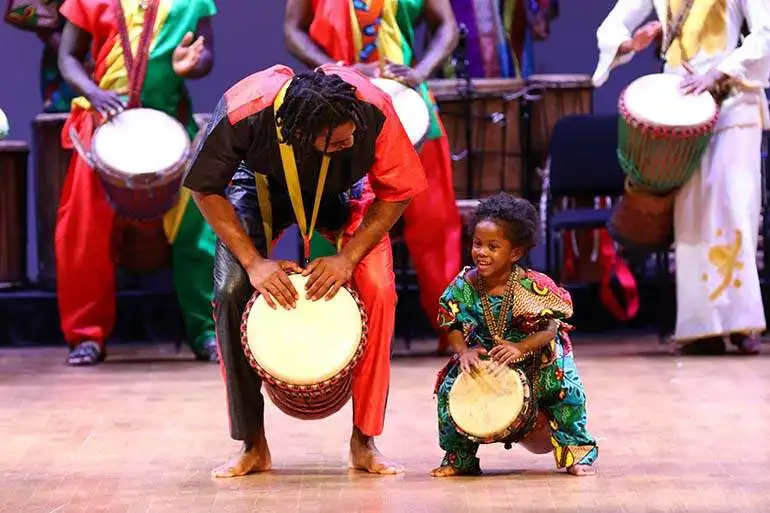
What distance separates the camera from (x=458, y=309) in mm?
4441

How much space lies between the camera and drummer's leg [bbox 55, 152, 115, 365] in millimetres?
7074

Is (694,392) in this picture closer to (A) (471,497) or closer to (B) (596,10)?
(A) (471,497)

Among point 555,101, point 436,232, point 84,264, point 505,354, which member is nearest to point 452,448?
point 505,354

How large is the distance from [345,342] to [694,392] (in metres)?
2.08

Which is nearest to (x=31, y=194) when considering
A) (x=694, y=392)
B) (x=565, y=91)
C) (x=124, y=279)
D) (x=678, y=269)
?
(x=124, y=279)

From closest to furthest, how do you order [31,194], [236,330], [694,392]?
[236,330] < [694,392] < [31,194]

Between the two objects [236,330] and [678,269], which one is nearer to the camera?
[236,330]

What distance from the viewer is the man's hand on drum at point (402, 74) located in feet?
21.7

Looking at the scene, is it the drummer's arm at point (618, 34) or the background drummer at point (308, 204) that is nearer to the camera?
the background drummer at point (308, 204)

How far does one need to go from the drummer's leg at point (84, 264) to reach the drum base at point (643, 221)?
2134mm

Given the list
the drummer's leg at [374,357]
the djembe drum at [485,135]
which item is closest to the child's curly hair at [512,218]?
the drummer's leg at [374,357]

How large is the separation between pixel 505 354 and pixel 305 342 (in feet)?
1.69

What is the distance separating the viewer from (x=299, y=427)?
5301 millimetres

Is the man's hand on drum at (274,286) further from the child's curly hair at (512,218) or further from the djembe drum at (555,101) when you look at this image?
the djembe drum at (555,101)
